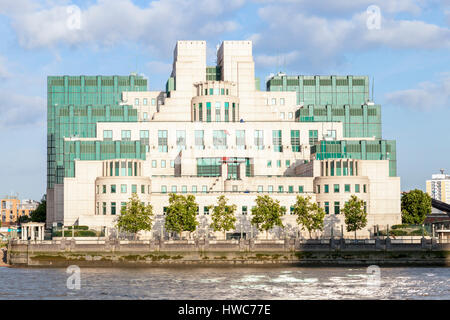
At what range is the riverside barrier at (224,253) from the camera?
125438mm

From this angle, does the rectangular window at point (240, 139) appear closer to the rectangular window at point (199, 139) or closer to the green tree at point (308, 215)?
the rectangular window at point (199, 139)

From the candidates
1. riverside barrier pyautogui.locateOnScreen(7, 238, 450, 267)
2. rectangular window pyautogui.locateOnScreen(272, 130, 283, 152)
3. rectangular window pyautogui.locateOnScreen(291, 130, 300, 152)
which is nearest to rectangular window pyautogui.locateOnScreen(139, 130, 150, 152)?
rectangular window pyautogui.locateOnScreen(272, 130, 283, 152)

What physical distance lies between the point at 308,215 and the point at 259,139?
45.5m

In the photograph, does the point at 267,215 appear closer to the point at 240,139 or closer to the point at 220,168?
the point at 220,168

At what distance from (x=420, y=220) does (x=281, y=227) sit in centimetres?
4745

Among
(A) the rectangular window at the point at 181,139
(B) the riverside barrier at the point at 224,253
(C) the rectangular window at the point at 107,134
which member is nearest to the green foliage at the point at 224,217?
(B) the riverside barrier at the point at 224,253

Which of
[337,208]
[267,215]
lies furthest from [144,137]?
[267,215]

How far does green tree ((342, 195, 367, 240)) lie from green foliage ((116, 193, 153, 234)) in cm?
4143

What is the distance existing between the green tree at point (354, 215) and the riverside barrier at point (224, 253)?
28.7 m

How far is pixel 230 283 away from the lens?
9131 centimetres

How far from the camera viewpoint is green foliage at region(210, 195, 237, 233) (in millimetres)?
148625

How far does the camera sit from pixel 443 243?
127688 mm

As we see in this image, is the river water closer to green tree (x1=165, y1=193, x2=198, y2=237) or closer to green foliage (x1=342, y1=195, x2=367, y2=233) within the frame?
green tree (x1=165, y1=193, x2=198, y2=237)

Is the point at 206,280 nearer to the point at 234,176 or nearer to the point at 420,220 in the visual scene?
the point at 234,176
